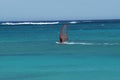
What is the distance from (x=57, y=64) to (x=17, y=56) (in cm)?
441

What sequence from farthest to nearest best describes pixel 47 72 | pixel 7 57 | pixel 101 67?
1. pixel 7 57
2. pixel 101 67
3. pixel 47 72

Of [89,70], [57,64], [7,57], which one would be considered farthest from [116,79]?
[7,57]

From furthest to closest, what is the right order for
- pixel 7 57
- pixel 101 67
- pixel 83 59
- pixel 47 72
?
1. pixel 7 57
2. pixel 83 59
3. pixel 101 67
4. pixel 47 72

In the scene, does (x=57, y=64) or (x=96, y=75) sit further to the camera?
(x=57, y=64)

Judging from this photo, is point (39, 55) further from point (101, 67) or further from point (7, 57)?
point (101, 67)

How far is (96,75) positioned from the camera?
1906 cm

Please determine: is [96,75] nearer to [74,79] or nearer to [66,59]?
[74,79]

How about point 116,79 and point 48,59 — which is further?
point 48,59

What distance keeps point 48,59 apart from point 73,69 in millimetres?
3925

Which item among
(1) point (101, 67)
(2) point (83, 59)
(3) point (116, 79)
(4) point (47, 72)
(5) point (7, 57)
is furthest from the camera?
(5) point (7, 57)

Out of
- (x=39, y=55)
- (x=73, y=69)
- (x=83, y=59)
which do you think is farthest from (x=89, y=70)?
(x=39, y=55)

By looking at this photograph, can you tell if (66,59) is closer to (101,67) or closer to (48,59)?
(48,59)

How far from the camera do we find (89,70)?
805 inches

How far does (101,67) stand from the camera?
2139 centimetres
